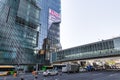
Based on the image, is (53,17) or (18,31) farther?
(53,17)

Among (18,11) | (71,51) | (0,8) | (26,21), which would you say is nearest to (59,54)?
(71,51)

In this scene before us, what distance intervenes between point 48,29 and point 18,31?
85.5ft

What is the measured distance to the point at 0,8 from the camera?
6075cm

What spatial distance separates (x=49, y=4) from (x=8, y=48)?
163 ft

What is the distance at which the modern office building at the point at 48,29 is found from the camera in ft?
258

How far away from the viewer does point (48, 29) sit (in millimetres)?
87438

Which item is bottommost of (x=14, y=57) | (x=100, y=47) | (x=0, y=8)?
(x=14, y=57)

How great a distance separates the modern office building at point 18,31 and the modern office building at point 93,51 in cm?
1779

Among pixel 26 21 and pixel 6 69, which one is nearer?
pixel 6 69

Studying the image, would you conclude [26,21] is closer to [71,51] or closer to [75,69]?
[71,51]

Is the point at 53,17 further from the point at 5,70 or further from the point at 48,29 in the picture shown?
the point at 5,70

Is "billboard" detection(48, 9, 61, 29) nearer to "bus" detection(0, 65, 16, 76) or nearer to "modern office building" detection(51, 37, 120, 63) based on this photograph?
"modern office building" detection(51, 37, 120, 63)

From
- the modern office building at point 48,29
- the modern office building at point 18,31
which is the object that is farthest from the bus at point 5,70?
the modern office building at point 48,29

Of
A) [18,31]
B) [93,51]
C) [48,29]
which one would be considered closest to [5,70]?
[18,31]
